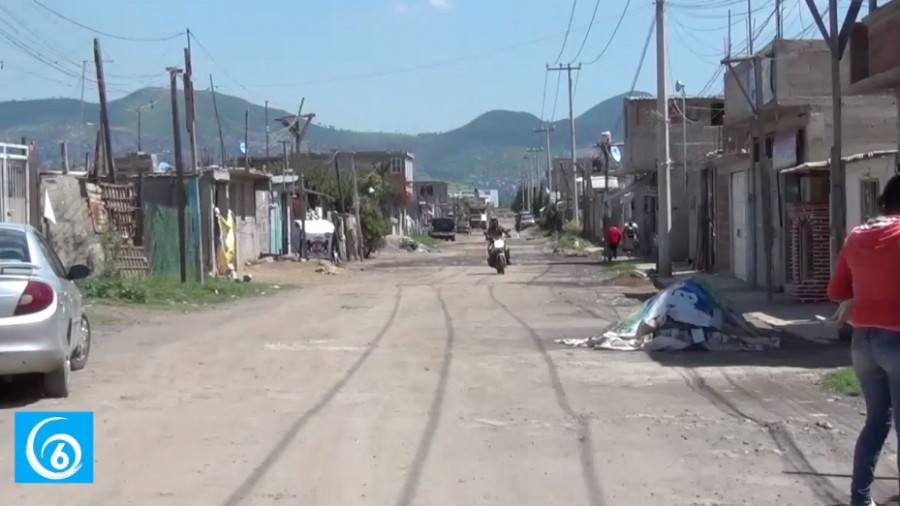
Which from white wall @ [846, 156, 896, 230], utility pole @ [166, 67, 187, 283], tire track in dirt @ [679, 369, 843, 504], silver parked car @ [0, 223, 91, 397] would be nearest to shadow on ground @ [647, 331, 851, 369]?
tire track in dirt @ [679, 369, 843, 504]

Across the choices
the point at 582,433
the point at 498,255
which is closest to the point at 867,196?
the point at 582,433

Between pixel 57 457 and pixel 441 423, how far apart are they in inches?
129

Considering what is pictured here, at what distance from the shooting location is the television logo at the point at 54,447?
27.9 ft

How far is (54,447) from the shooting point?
931cm

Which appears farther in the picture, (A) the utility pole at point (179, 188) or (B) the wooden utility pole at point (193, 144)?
(B) the wooden utility pole at point (193, 144)

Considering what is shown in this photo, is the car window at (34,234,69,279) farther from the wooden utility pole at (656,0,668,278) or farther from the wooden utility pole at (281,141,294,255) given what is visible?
the wooden utility pole at (281,141,294,255)

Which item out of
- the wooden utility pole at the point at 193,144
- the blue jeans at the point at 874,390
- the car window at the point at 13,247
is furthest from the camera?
the wooden utility pole at the point at 193,144

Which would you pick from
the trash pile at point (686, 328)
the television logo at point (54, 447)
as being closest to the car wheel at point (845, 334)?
the trash pile at point (686, 328)

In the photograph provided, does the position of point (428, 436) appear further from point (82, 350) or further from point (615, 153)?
point (615, 153)

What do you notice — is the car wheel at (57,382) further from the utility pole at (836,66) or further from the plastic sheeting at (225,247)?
the plastic sheeting at (225,247)

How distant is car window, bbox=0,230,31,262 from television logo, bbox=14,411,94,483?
1693 millimetres

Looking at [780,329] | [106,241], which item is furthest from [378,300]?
[780,329]

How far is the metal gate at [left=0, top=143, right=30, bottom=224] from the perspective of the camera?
2480cm

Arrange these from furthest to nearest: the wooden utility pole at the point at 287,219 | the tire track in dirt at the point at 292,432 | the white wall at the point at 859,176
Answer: the wooden utility pole at the point at 287,219, the white wall at the point at 859,176, the tire track in dirt at the point at 292,432
